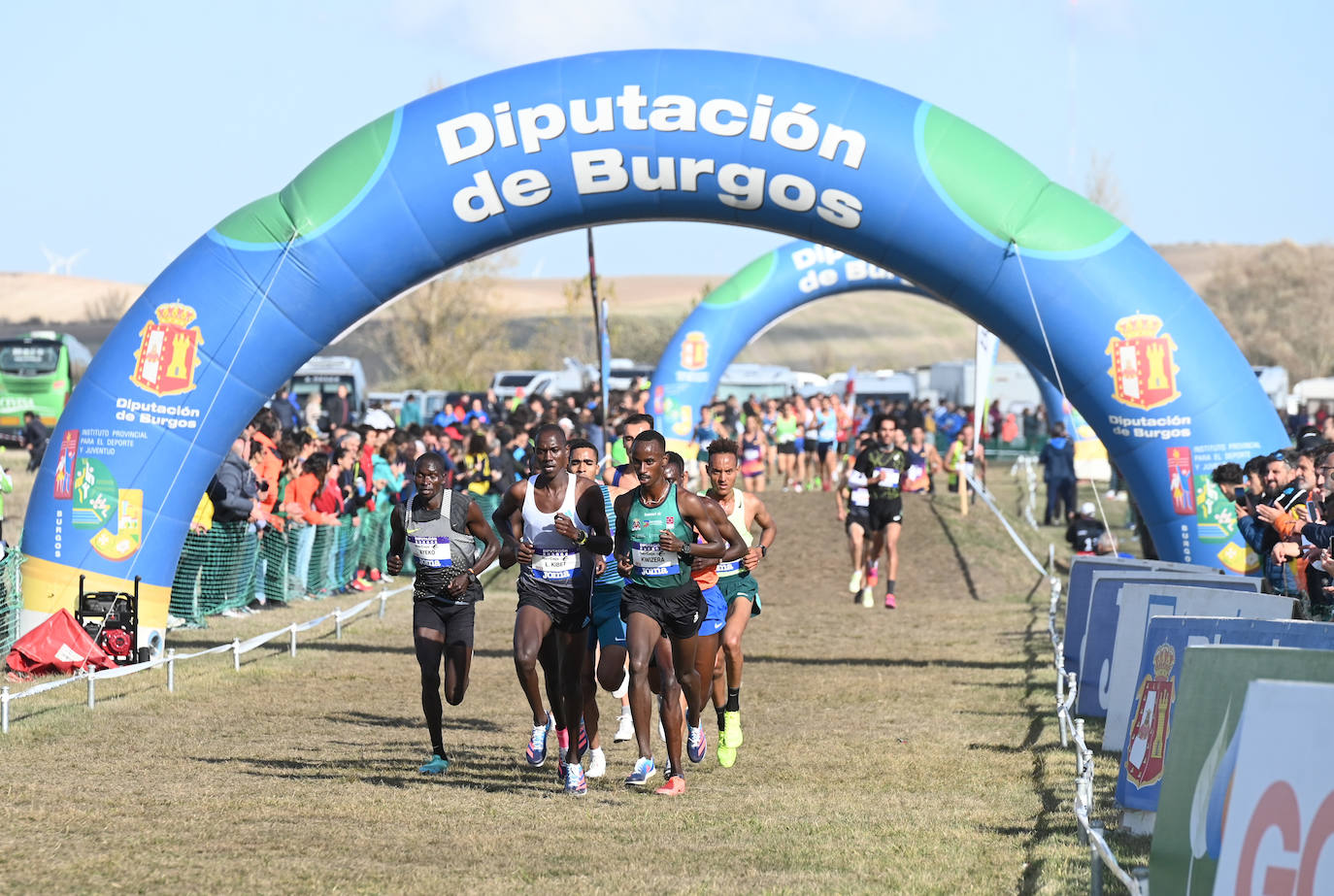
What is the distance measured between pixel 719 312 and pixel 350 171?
1669 cm

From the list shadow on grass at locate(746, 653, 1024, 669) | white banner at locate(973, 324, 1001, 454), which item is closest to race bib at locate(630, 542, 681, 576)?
shadow on grass at locate(746, 653, 1024, 669)

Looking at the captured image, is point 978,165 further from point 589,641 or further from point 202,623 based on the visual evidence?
point 202,623

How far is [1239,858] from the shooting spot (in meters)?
4.40

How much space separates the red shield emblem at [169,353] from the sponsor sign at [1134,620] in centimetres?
709

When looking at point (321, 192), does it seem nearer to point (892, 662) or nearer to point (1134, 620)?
point (892, 662)

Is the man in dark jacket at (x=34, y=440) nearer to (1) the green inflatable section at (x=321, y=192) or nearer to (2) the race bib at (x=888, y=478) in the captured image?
(1) the green inflatable section at (x=321, y=192)

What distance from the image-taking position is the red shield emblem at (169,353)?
12.9m

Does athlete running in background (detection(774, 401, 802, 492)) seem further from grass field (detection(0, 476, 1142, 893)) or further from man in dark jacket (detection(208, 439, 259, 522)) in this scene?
man in dark jacket (detection(208, 439, 259, 522))

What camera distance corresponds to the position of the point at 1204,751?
524 cm

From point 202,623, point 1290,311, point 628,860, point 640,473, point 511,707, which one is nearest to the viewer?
point 628,860

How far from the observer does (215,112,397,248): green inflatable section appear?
12.8m

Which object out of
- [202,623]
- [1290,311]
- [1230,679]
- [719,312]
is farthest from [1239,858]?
[1290,311]

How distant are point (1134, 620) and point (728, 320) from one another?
19.8 metres

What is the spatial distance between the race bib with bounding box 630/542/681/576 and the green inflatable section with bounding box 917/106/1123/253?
17.1ft
